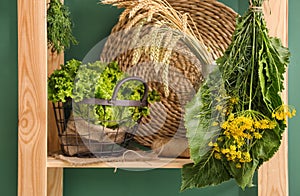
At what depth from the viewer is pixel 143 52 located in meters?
1.74

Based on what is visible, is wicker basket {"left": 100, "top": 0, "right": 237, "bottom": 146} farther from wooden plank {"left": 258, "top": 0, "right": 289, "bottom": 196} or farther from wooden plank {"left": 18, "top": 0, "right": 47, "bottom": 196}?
wooden plank {"left": 18, "top": 0, "right": 47, "bottom": 196}

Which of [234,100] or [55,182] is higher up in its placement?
[234,100]

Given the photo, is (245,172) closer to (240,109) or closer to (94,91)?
(240,109)

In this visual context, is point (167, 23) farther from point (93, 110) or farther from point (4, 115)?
point (4, 115)

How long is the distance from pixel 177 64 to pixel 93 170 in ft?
1.62

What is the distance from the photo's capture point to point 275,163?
1667mm

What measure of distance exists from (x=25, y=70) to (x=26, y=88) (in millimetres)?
52

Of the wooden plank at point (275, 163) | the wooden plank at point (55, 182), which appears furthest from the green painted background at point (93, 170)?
the wooden plank at point (275, 163)

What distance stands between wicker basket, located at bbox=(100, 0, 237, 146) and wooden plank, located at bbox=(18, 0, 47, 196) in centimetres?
29

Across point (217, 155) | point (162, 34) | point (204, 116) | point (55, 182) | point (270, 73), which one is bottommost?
point (55, 182)

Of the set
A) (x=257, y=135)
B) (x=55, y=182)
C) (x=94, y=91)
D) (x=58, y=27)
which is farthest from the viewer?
(x=55, y=182)

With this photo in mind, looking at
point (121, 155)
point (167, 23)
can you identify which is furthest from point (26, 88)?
point (167, 23)

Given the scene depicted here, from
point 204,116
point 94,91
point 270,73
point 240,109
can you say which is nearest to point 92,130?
point 94,91

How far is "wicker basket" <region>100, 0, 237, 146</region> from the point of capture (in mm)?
1740
